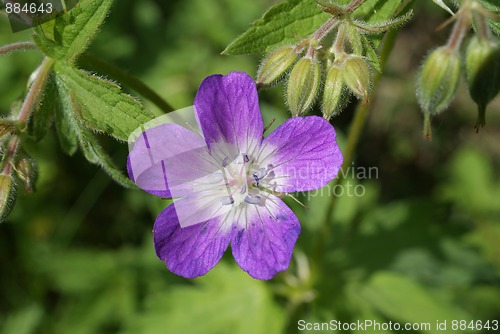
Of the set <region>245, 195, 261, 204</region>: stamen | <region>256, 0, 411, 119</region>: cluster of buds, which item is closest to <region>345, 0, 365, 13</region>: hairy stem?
<region>256, 0, 411, 119</region>: cluster of buds

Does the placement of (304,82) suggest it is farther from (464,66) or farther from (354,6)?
(464,66)

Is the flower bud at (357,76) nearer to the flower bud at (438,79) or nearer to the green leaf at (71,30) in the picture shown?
the flower bud at (438,79)

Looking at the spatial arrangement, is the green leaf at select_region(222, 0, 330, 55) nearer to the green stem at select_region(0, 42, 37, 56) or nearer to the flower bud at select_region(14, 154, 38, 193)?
the green stem at select_region(0, 42, 37, 56)

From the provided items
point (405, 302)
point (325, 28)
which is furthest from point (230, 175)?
point (405, 302)

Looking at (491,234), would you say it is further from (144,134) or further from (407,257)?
(144,134)

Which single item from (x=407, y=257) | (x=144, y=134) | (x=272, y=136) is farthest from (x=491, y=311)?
(x=144, y=134)
